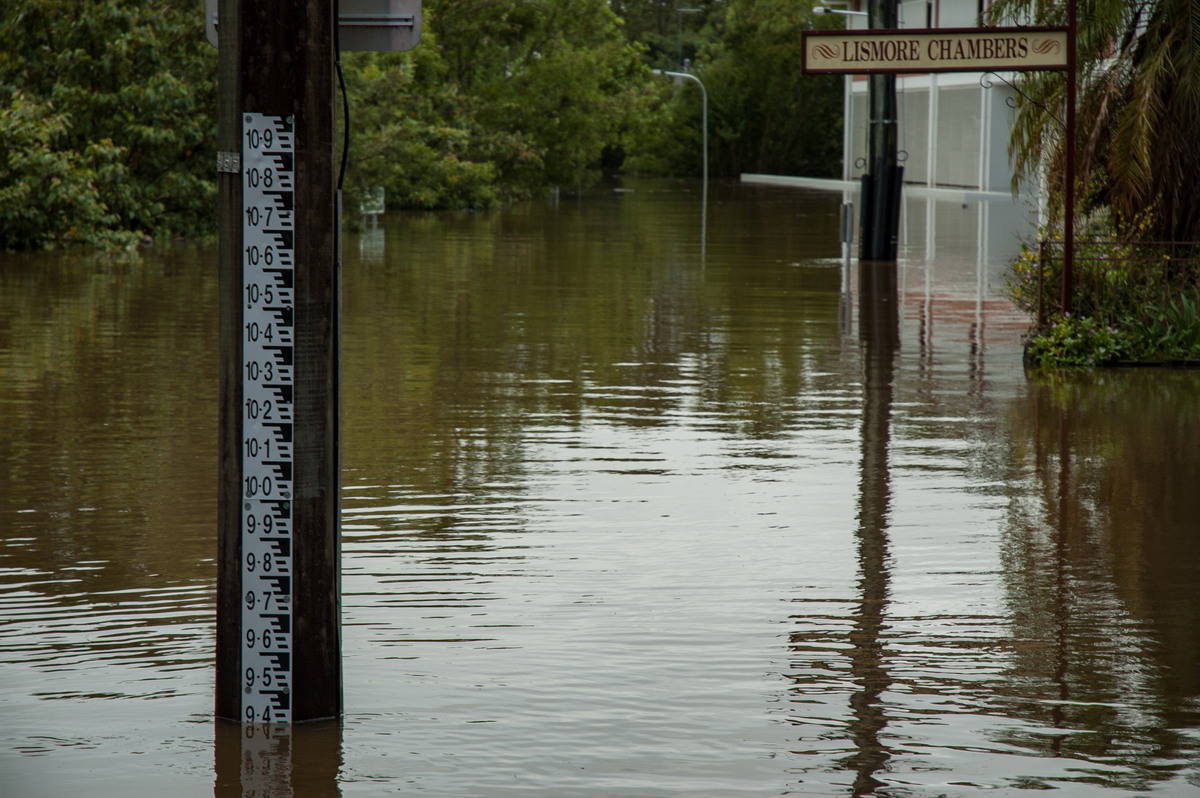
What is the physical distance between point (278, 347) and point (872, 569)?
335 cm

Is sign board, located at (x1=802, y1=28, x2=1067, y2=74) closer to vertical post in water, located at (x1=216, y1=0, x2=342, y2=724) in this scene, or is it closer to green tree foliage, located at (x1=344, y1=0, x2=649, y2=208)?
vertical post in water, located at (x1=216, y1=0, x2=342, y2=724)

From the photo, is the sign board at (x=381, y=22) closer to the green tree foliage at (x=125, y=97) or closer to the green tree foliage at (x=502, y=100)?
the green tree foliage at (x=125, y=97)

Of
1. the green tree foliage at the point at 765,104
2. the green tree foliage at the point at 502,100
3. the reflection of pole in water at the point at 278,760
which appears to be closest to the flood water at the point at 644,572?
the reflection of pole in water at the point at 278,760

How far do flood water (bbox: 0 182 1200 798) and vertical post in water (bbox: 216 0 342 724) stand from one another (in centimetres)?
39

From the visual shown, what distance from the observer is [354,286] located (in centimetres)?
2073

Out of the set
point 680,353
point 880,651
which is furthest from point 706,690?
point 680,353

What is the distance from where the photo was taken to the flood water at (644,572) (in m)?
4.90

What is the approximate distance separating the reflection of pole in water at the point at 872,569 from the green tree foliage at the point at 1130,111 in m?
2.33

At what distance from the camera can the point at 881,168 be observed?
24.8 meters

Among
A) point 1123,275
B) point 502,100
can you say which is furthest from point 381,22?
point 502,100

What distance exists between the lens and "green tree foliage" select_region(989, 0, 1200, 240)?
13.3 metres

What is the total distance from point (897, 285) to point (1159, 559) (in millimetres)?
14753

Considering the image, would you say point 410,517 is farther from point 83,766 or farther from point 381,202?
point 381,202

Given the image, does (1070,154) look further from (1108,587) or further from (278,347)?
(278,347)
